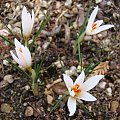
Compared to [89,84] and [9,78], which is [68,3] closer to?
[9,78]

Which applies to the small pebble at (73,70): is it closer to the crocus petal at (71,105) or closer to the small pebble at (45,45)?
the small pebble at (45,45)

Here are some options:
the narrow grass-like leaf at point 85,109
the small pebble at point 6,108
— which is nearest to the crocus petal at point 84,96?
the narrow grass-like leaf at point 85,109

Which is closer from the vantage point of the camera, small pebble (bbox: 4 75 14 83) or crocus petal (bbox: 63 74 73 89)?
crocus petal (bbox: 63 74 73 89)

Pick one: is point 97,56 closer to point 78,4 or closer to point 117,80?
point 117,80

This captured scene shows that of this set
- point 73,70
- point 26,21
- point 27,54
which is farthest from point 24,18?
point 73,70

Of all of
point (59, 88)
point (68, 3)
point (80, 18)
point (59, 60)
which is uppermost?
point (68, 3)

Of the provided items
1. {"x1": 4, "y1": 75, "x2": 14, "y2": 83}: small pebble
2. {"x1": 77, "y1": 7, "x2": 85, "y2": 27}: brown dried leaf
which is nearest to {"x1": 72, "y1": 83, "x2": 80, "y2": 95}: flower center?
{"x1": 4, "y1": 75, "x2": 14, "y2": 83}: small pebble

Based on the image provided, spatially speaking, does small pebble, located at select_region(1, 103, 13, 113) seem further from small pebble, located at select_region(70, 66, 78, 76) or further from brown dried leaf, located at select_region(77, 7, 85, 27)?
brown dried leaf, located at select_region(77, 7, 85, 27)

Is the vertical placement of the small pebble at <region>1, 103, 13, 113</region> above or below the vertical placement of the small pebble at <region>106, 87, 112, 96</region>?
below
